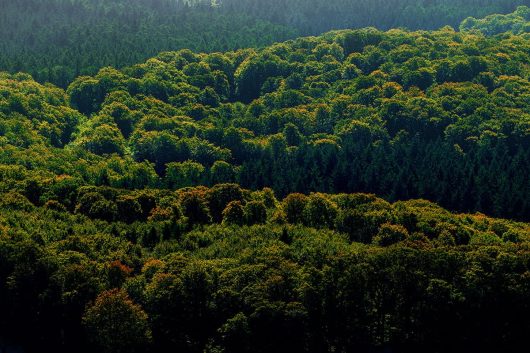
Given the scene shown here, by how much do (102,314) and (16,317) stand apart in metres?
18.7

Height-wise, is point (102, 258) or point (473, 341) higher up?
point (102, 258)

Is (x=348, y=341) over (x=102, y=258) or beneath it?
beneath

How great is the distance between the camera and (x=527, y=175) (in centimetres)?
17200

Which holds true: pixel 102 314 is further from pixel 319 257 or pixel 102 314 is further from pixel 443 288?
pixel 443 288

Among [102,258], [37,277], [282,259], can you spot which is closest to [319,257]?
[282,259]

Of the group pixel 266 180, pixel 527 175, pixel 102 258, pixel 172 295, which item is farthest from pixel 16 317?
pixel 527 175

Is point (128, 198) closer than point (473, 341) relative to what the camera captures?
No

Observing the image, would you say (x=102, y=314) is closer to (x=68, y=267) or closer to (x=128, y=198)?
(x=68, y=267)

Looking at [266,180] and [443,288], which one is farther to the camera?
[266,180]

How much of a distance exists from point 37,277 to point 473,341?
197 feet

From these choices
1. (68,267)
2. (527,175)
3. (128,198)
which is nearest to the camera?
(68,267)

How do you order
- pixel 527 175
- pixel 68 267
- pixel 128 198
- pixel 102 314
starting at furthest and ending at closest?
1. pixel 527 175
2. pixel 128 198
3. pixel 68 267
4. pixel 102 314

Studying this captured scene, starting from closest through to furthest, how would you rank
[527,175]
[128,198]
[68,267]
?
1. [68,267]
2. [128,198]
3. [527,175]

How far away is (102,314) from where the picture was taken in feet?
323
